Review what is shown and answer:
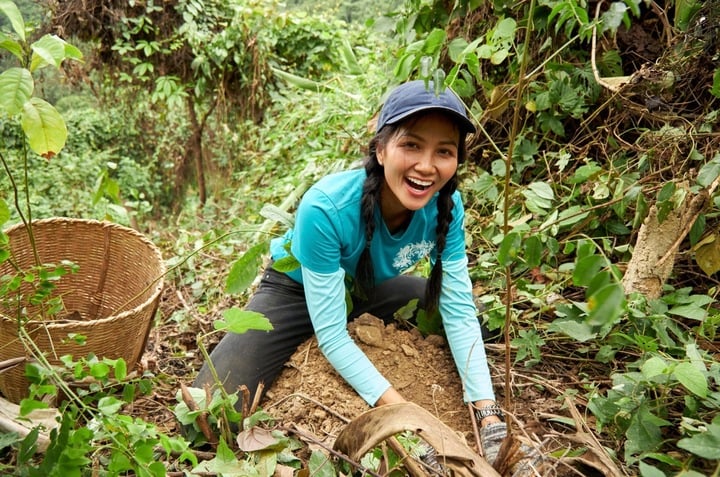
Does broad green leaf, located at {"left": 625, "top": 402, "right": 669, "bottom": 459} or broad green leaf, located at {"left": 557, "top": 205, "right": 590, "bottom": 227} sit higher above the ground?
broad green leaf, located at {"left": 557, "top": 205, "right": 590, "bottom": 227}

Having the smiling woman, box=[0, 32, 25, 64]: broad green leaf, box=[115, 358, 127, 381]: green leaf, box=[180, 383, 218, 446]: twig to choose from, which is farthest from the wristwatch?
box=[0, 32, 25, 64]: broad green leaf

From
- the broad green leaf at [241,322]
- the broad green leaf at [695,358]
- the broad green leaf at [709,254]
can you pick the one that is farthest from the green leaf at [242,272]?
the broad green leaf at [709,254]

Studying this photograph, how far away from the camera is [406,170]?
1496mm

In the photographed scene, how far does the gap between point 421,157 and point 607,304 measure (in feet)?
3.38

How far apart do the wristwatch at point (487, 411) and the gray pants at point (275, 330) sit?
53 cm

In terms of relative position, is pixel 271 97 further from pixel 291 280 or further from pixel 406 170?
pixel 406 170

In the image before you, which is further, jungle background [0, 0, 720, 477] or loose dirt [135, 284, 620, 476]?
loose dirt [135, 284, 620, 476]

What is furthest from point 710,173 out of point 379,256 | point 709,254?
point 379,256

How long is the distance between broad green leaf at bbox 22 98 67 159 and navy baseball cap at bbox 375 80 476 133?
793mm

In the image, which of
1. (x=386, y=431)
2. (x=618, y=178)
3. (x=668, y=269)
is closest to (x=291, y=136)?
(x=618, y=178)

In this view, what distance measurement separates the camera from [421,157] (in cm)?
149

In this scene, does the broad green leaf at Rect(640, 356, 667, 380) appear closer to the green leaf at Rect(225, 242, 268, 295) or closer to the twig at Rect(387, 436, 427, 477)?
the twig at Rect(387, 436, 427, 477)

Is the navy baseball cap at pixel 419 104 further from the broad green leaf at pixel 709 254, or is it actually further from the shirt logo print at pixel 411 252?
the broad green leaf at pixel 709 254

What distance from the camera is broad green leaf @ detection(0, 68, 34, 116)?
89 cm
